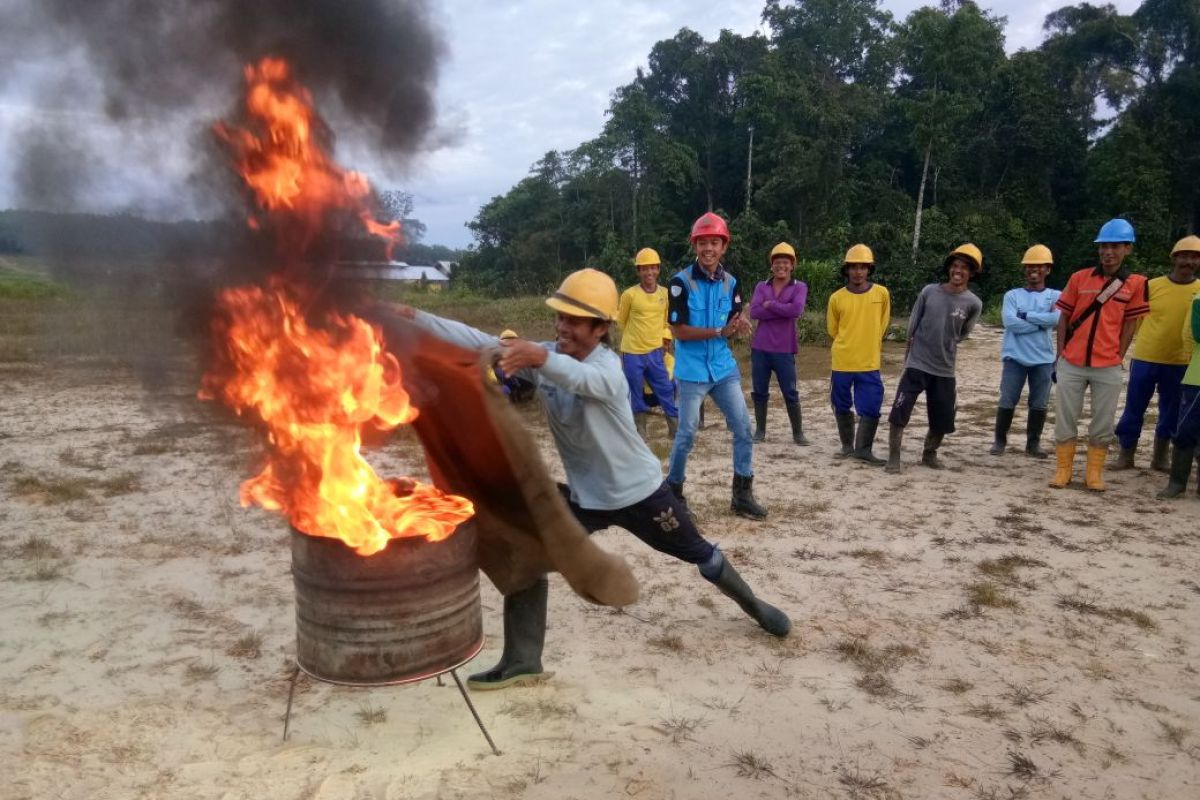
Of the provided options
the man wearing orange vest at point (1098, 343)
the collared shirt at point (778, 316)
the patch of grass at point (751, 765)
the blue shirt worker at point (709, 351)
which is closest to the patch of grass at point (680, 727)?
the patch of grass at point (751, 765)

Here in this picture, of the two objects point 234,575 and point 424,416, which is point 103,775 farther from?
point 234,575

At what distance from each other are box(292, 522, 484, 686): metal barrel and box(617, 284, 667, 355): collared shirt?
5.61 metres

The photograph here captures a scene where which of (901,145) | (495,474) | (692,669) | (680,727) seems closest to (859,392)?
(692,669)

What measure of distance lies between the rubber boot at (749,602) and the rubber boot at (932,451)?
4086 millimetres

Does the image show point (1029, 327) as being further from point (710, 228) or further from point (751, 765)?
point (751, 765)

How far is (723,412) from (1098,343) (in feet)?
11.0

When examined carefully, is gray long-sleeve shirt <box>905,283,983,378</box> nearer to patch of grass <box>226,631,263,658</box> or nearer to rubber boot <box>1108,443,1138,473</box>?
rubber boot <box>1108,443,1138,473</box>

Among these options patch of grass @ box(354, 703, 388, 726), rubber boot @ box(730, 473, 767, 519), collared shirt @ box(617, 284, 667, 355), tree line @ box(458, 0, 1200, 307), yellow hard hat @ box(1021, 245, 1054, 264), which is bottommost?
patch of grass @ box(354, 703, 388, 726)

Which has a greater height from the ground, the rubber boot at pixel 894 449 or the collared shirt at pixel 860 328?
the collared shirt at pixel 860 328

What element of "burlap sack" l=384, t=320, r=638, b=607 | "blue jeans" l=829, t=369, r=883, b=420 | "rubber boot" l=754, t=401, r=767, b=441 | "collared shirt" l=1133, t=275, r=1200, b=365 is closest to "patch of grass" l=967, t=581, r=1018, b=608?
"burlap sack" l=384, t=320, r=638, b=607

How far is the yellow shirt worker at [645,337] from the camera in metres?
8.48

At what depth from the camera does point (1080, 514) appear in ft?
20.6

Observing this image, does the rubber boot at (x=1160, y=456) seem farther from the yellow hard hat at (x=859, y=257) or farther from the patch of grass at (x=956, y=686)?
the patch of grass at (x=956, y=686)

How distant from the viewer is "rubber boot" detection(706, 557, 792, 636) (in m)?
4.03
